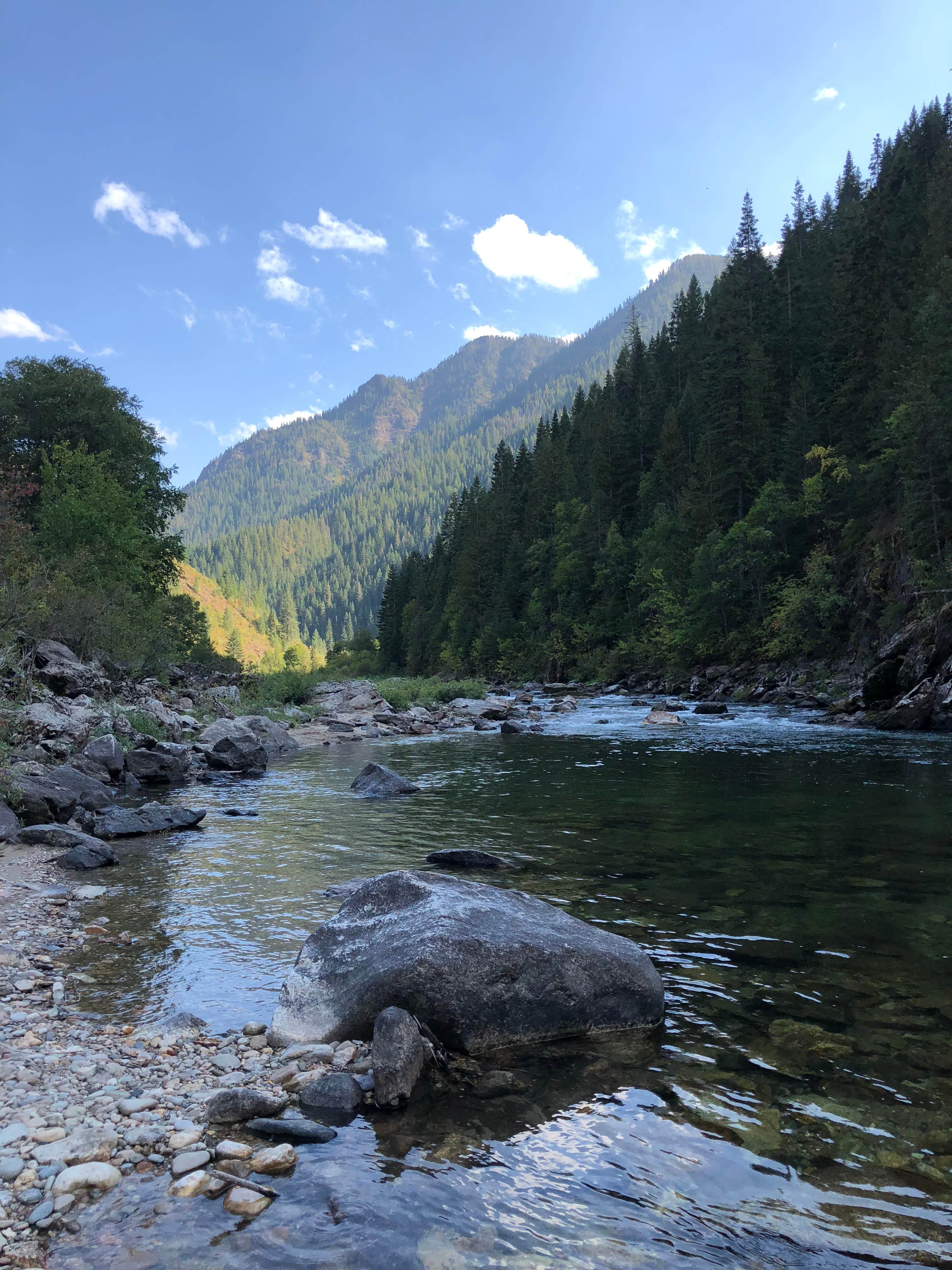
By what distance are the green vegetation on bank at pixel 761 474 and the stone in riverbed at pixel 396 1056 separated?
29373 millimetres

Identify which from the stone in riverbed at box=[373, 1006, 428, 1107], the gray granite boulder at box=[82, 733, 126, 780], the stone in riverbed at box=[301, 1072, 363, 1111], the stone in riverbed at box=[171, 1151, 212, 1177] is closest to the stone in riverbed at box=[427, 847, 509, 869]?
the stone in riverbed at box=[373, 1006, 428, 1107]

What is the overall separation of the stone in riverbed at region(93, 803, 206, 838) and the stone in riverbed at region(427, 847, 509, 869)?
16.7 ft

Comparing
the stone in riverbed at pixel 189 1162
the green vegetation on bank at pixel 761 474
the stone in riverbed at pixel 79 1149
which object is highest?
the green vegetation on bank at pixel 761 474

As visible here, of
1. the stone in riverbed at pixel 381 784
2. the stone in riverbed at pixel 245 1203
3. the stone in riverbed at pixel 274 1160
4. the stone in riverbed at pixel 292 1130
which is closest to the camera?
the stone in riverbed at pixel 245 1203

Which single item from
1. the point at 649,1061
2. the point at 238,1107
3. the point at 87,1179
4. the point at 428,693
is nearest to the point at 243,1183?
the point at 238,1107

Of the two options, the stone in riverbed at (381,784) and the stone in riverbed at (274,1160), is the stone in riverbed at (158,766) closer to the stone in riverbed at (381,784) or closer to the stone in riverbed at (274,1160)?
the stone in riverbed at (381,784)

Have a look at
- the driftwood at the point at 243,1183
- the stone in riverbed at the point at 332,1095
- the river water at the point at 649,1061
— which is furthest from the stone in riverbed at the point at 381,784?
the driftwood at the point at 243,1183

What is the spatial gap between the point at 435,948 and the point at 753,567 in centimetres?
4272

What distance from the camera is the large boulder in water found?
15.7 feet

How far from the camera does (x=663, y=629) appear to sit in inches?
1991

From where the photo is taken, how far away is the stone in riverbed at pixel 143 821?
11141 mm

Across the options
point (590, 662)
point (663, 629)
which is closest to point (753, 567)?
point (663, 629)

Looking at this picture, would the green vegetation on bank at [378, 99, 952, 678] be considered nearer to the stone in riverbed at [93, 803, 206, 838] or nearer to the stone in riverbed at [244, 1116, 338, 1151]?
the stone in riverbed at [93, 803, 206, 838]

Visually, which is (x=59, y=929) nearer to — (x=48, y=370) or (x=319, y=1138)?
(x=319, y=1138)
